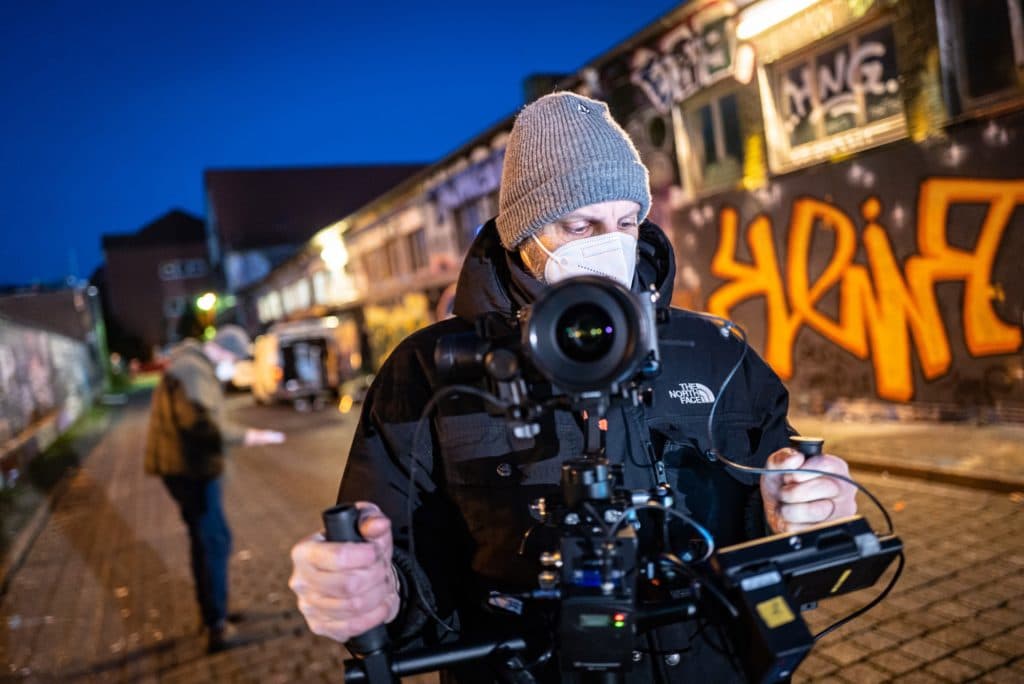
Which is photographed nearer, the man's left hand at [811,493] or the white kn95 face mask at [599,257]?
the man's left hand at [811,493]

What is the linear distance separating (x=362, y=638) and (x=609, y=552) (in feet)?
1.46

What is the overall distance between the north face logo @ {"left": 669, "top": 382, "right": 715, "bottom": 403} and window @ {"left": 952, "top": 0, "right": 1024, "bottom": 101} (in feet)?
→ 25.2

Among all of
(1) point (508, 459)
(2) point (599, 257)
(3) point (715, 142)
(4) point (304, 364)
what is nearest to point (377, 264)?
(4) point (304, 364)

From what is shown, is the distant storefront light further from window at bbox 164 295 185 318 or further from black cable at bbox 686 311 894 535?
window at bbox 164 295 185 318

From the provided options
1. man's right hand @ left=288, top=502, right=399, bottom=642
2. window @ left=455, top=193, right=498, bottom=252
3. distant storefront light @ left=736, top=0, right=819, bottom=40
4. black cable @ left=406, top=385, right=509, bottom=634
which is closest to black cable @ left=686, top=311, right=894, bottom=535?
black cable @ left=406, top=385, right=509, bottom=634

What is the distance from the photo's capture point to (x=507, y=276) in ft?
5.89

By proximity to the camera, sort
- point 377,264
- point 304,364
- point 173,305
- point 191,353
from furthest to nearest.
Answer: point 173,305 → point 377,264 → point 304,364 → point 191,353

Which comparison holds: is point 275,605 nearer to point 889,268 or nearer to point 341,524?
point 341,524

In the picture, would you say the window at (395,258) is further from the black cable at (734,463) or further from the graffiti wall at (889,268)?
the black cable at (734,463)

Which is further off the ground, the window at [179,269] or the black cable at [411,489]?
the window at [179,269]

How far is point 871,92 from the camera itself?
8539mm

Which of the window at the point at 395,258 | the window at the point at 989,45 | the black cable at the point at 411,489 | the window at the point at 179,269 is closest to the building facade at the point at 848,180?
the window at the point at 989,45

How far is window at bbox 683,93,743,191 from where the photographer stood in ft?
33.8

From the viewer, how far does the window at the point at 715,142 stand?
10.3 metres
